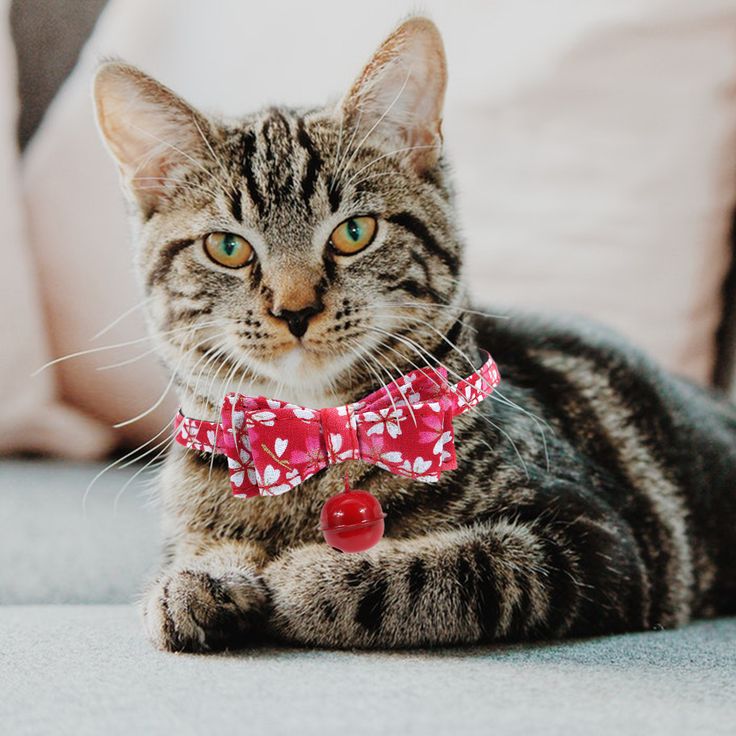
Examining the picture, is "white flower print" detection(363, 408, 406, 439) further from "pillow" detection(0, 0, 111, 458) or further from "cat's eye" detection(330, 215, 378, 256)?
"pillow" detection(0, 0, 111, 458)

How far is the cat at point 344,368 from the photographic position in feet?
2.27

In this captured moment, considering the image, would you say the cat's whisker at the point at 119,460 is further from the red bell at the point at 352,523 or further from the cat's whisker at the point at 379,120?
the cat's whisker at the point at 379,120

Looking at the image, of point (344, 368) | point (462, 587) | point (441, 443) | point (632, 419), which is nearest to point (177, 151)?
point (344, 368)

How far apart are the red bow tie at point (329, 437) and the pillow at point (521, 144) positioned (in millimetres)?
529

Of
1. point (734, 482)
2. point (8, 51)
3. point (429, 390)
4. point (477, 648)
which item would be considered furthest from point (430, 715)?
point (8, 51)

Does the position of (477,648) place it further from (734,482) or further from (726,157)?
(726,157)

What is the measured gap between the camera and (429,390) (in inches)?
29.7

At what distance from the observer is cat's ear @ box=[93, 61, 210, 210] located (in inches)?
30.3

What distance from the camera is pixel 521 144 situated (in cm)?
126

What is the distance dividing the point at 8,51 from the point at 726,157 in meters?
1.01

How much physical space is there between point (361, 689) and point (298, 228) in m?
0.37

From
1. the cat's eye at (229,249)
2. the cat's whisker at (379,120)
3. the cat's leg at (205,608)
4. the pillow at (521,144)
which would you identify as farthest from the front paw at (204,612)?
the pillow at (521,144)

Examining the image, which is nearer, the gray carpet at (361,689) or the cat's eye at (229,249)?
the gray carpet at (361,689)

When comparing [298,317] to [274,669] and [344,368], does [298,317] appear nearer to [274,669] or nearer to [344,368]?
[344,368]
